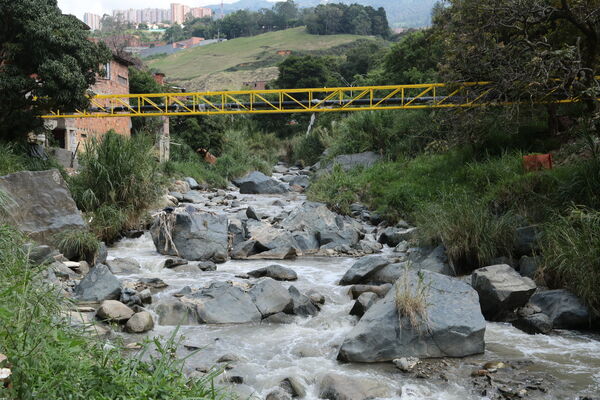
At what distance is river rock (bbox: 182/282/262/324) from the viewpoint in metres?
8.87

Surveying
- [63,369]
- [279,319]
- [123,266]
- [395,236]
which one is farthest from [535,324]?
[123,266]

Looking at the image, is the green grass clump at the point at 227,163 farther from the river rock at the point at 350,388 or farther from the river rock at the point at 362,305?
the river rock at the point at 350,388

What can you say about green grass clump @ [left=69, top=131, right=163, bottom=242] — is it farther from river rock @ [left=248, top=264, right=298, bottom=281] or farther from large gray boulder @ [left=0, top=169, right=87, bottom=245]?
river rock @ [left=248, top=264, right=298, bottom=281]

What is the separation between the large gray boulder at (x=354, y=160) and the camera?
26.5m

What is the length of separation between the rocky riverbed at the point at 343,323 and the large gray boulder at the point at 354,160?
13107mm

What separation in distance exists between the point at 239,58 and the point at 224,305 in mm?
107260

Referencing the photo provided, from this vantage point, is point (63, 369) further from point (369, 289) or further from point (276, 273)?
point (276, 273)

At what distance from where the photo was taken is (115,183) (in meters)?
14.7

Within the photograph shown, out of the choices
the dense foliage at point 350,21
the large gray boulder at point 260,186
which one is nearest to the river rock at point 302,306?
the large gray boulder at point 260,186

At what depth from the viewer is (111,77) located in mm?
31406

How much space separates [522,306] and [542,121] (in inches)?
506

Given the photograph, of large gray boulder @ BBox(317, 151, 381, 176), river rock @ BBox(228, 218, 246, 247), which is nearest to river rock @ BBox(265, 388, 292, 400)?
river rock @ BBox(228, 218, 246, 247)

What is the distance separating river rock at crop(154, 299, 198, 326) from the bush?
585 centimetres

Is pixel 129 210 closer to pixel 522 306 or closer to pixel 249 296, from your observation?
pixel 249 296
